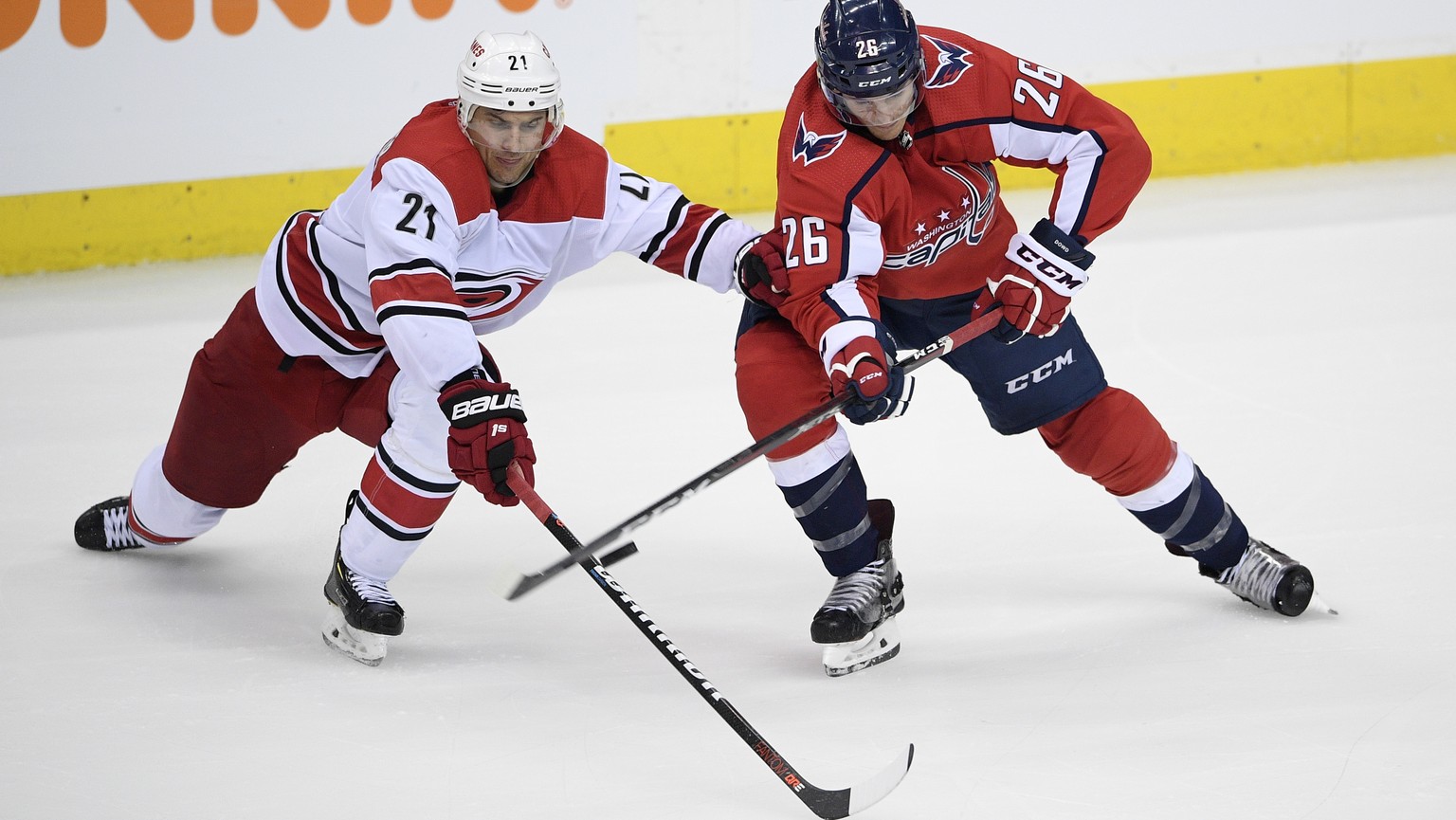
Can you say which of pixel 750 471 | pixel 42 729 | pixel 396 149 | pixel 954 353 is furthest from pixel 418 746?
pixel 750 471

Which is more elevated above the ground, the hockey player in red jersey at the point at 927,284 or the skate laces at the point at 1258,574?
the hockey player in red jersey at the point at 927,284

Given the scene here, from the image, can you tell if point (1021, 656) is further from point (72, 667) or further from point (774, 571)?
point (72, 667)

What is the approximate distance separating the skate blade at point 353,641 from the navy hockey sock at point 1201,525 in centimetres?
126

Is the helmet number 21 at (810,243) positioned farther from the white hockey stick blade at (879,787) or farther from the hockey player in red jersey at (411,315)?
the white hockey stick blade at (879,787)

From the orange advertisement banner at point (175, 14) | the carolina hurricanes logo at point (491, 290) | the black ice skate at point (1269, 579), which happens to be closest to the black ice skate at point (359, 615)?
the carolina hurricanes logo at point (491, 290)

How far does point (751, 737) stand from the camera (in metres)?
2.06

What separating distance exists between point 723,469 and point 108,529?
54.2 inches

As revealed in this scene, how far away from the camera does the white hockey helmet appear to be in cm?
226

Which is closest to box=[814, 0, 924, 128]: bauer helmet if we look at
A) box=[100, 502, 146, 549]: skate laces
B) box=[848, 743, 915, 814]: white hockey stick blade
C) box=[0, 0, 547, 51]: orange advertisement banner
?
box=[848, 743, 915, 814]: white hockey stick blade

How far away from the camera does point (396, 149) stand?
235 cm

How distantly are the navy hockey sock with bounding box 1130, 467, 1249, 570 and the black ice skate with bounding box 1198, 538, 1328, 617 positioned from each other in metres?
0.02

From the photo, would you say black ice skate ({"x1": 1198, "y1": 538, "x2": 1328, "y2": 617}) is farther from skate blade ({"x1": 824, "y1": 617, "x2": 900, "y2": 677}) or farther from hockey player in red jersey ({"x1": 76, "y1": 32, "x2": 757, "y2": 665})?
hockey player in red jersey ({"x1": 76, "y1": 32, "x2": 757, "y2": 665})

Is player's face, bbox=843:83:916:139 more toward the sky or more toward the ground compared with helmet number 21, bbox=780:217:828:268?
more toward the sky

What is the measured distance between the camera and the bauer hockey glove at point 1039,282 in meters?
2.42
